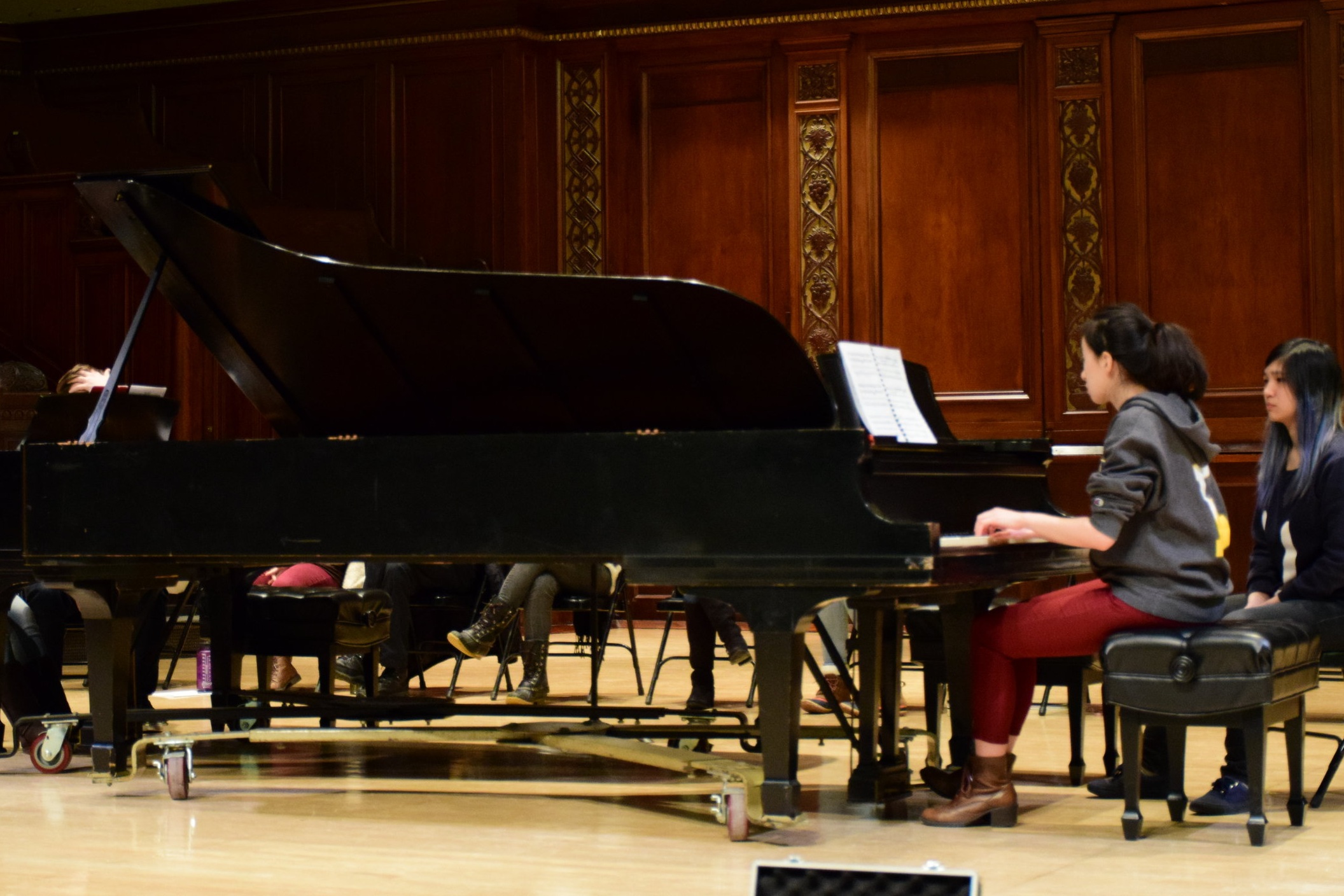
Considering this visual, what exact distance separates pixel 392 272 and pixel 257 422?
595cm

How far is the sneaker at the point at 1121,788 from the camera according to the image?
3857 millimetres

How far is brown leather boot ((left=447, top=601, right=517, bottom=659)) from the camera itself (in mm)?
5730

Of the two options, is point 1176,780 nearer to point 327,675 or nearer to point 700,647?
point 700,647

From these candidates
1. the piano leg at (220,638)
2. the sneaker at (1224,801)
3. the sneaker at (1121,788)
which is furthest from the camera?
the piano leg at (220,638)

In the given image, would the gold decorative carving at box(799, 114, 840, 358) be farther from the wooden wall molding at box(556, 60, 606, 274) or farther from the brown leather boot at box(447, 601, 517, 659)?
the brown leather boot at box(447, 601, 517, 659)

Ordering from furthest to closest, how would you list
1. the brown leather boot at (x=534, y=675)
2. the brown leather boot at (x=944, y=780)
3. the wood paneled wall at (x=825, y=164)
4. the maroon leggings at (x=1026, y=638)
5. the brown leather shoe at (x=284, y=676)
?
the wood paneled wall at (x=825, y=164) → the brown leather shoe at (x=284, y=676) → the brown leather boot at (x=534, y=675) → the brown leather boot at (x=944, y=780) → the maroon leggings at (x=1026, y=638)

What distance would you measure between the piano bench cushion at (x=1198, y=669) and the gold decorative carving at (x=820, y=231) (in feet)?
18.1

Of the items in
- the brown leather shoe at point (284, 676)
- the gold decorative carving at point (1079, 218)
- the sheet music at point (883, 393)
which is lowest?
the brown leather shoe at point (284, 676)

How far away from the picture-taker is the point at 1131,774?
3.27 m

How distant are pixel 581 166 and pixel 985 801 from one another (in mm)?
6228

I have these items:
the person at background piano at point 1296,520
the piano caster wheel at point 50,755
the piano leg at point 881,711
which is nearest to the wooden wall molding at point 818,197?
the person at background piano at point 1296,520

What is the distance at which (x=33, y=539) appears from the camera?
395cm

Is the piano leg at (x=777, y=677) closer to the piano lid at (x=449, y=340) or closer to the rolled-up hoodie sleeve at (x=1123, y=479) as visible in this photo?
the piano lid at (x=449, y=340)

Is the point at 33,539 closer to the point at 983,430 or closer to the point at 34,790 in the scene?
the point at 34,790
